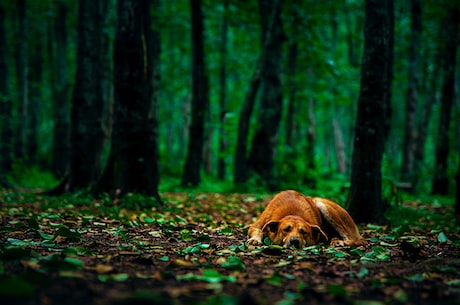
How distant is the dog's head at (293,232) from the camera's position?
17.5 ft

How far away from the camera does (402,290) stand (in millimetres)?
3219

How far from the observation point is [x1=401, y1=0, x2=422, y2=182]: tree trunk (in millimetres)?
17375

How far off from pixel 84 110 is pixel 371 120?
7479 mm

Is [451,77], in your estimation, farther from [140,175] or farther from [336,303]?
[336,303]

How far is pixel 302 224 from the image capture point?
555 centimetres

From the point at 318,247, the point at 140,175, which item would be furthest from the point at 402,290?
the point at 140,175

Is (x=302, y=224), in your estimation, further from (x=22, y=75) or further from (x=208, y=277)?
(x=22, y=75)

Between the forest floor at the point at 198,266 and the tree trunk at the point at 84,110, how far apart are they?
3.81 meters

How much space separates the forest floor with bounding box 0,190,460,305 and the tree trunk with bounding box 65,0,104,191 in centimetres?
381

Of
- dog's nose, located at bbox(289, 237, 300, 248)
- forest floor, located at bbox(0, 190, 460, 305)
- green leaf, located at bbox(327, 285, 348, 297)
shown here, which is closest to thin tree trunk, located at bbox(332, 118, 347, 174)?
forest floor, located at bbox(0, 190, 460, 305)

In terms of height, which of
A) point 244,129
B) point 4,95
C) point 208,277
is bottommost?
point 208,277

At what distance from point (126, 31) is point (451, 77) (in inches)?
550

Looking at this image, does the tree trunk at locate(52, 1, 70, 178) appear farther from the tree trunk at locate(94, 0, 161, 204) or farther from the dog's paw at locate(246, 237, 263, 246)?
the dog's paw at locate(246, 237, 263, 246)

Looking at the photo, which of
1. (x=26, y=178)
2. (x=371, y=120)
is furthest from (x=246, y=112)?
(x=26, y=178)
